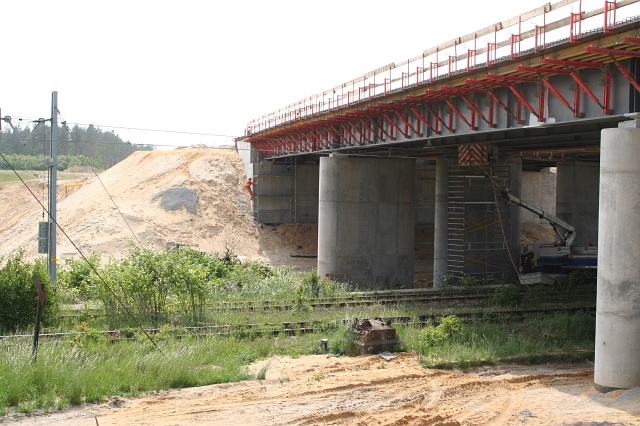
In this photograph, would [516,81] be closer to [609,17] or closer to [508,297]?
[609,17]

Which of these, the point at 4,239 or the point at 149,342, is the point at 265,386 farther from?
the point at 4,239

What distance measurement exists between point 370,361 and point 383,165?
1897cm

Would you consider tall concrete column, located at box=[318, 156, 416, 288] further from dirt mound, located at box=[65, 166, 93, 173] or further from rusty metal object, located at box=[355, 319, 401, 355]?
dirt mound, located at box=[65, 166, 93, 173]

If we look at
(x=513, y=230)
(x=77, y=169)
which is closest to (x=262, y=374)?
(x=513, y=230)

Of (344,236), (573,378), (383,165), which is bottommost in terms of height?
(573,378)

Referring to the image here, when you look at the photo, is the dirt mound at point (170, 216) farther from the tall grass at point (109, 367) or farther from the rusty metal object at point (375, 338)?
the rusty metal object at point (375, 338)

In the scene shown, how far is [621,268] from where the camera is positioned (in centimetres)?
1338

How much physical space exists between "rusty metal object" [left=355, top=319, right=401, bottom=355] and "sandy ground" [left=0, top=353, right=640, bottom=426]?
3.37 feet

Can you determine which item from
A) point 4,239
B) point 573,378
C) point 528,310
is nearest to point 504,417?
point 573,378

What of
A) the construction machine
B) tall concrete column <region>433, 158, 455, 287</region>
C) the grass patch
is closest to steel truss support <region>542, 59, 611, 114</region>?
the construction machine

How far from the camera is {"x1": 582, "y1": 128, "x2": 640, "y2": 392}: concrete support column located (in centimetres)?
1330

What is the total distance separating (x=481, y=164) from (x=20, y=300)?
2128 cm

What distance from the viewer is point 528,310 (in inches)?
883

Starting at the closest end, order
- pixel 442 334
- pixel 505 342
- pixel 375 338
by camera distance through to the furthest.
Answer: pixel 375 338, pixel 442 334, pixel 505 342
